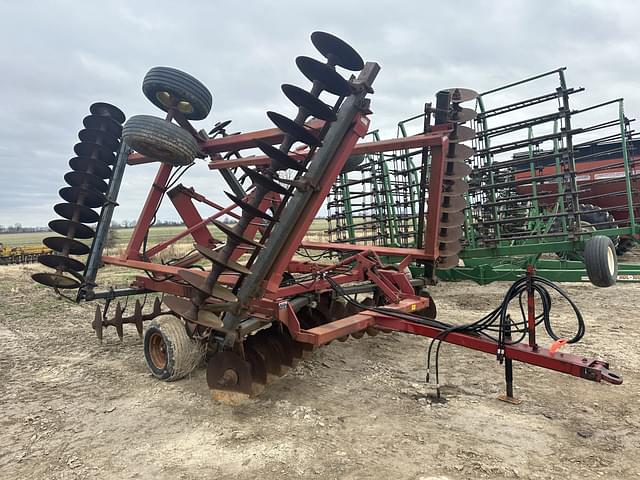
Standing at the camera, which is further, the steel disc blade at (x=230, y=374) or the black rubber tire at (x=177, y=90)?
the black rubber tire at (x=177, y=90)

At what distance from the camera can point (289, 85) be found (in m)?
2.76

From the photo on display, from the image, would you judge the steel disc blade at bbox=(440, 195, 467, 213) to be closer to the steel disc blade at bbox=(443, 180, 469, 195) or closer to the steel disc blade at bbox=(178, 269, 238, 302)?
the steel disc blade at bbox=(443, 180, 469, 195)

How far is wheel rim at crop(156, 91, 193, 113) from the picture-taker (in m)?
3.96

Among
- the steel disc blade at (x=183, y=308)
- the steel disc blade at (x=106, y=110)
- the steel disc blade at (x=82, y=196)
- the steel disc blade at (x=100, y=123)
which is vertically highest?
the steel disc blade at (x=106, y=110)

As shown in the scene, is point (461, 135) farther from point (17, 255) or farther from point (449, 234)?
point (17, 255)

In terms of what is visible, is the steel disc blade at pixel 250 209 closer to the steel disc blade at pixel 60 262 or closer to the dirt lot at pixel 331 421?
the dirt lot at pixel 331 421

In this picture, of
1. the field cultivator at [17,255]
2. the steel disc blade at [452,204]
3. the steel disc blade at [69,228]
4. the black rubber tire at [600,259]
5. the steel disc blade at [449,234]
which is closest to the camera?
the black rubber tire at [600,259]

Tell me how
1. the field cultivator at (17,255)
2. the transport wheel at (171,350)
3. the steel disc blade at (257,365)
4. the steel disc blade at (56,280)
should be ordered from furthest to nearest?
the field cultivator at (17,255)
the steel disc blade at (56,280)
the transport wheel at (171,350)
the steel disc blade at (257,365)

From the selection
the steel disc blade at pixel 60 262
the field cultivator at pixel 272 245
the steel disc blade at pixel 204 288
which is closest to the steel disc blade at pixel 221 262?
the field cultivator at pixel 272 245

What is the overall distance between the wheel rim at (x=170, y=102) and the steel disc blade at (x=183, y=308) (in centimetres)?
184

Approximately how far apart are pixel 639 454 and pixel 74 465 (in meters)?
3.20

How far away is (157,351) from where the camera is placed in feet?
13.0

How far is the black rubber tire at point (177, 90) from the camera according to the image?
12.7 ft

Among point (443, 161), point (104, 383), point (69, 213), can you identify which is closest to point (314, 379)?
point (104, 383)
